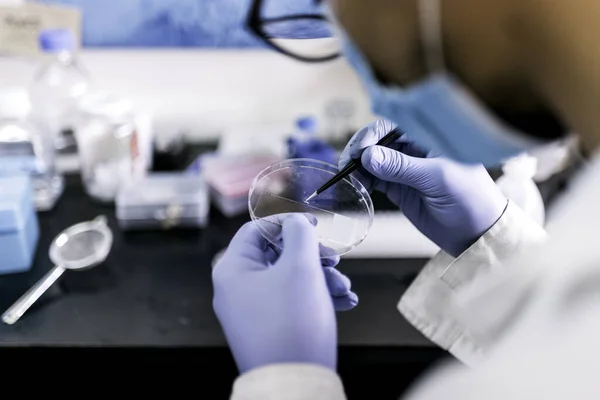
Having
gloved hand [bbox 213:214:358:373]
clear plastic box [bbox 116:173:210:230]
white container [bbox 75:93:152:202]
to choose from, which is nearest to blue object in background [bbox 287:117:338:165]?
clear plastic box [bbox 116:173:210:230]

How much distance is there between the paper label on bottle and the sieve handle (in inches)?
20.5

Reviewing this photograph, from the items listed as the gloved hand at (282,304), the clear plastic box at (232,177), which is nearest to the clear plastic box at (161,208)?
the clear plastic box at (232,177)

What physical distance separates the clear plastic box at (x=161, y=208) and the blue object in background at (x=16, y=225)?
0.51ft

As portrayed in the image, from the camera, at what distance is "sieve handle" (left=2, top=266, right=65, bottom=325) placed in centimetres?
88

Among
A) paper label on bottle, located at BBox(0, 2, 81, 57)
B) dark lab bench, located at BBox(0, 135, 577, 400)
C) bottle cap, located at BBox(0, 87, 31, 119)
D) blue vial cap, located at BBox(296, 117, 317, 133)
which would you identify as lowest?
dark lab bench, located at BBox(0, 135, 577, 400)

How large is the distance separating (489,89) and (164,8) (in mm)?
919

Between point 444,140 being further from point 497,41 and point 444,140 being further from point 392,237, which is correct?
point 392,237

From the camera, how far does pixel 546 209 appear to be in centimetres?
88

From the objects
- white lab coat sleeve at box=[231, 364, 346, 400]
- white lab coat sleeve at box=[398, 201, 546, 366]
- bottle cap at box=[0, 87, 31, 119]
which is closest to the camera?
white lab coat sleeve at box=[231, 364, 346, 400]

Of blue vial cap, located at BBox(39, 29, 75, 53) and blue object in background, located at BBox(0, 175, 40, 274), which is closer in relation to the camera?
blue object in background, located at BBox(0, 175, 40, 274)

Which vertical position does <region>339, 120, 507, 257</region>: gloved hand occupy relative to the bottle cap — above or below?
above

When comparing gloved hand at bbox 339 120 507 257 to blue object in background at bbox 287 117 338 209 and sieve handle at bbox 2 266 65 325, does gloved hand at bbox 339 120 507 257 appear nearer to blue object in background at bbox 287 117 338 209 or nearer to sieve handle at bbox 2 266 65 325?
blue object in background at bbox 287 117 338 209

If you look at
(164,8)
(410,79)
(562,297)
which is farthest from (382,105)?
(164,8)

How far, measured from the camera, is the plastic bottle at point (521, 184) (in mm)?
906
